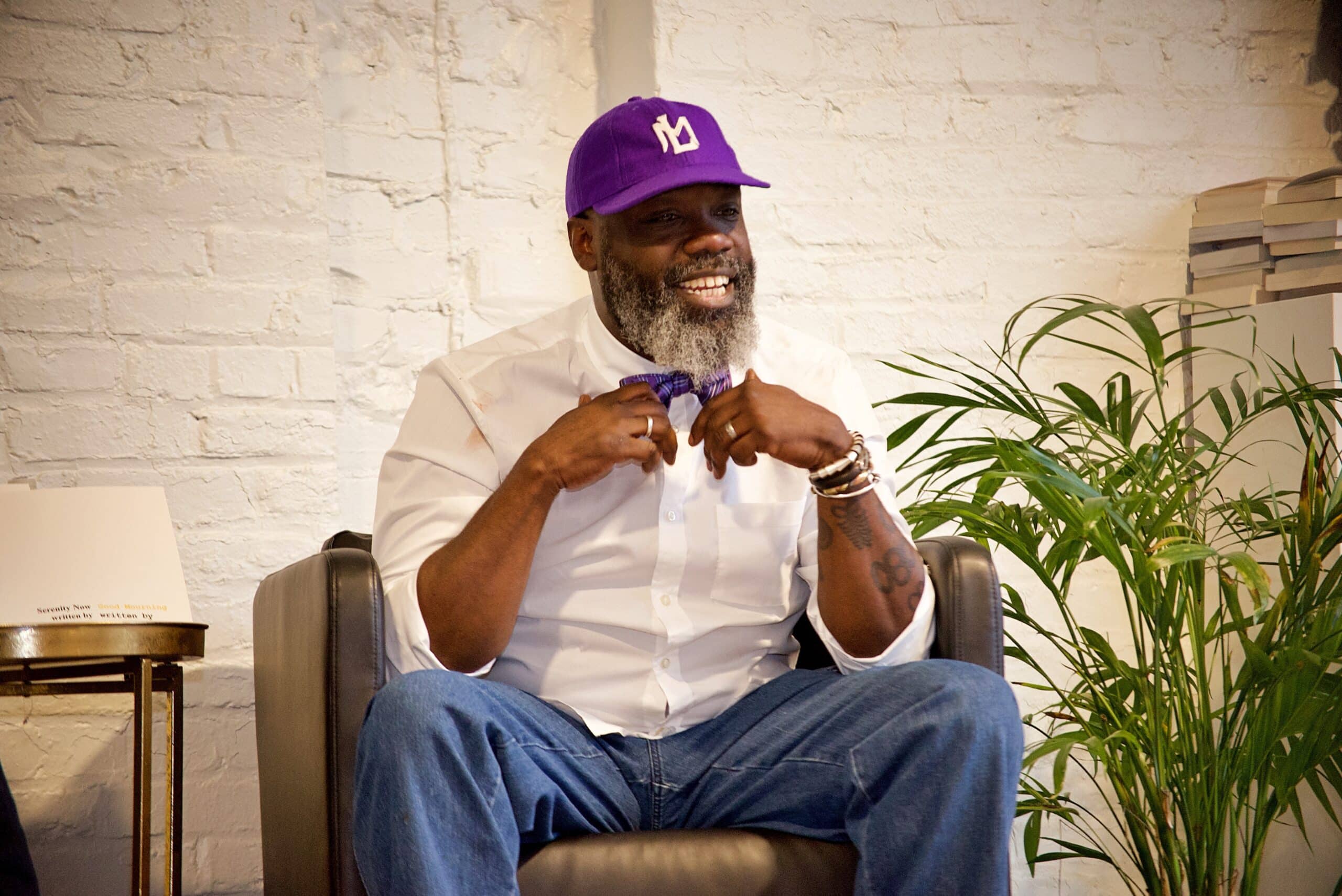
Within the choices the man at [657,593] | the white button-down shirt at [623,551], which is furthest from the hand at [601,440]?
the white button-down shirt at [623,551]

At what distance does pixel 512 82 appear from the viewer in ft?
8.86

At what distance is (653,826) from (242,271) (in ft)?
4.21

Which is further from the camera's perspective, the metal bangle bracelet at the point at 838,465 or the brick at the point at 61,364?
the brick at the point at 61,364

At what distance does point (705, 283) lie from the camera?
1.86m

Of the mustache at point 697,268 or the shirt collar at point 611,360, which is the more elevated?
the mustache at point 697,268

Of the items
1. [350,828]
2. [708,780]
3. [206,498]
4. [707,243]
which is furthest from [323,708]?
[206,498]

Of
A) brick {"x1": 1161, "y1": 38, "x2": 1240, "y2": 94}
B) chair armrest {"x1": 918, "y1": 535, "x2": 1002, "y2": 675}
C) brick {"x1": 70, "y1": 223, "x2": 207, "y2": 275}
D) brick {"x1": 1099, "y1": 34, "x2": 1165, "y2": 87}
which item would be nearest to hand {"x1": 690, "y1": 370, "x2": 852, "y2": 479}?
chair armrest {"x1": 918, "y1": 535, "x2": 1002, "y2": 675}

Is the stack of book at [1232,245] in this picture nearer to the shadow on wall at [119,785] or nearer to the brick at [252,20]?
the brick at [252,20]

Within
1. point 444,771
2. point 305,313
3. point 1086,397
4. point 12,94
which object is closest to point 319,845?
point 444,771

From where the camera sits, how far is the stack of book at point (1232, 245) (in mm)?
2672

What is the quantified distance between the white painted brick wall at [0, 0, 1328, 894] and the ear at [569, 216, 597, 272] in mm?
591

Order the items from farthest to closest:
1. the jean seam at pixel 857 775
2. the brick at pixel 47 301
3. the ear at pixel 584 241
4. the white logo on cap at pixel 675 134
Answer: the brick at pixel 47 301
the ear at pixel 584 241
the white logo on cap at pixel 675 134
the jean seam at pixel 857 775

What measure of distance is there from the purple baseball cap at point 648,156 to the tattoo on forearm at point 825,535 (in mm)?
481

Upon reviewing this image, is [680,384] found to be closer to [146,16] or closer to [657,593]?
[657,593]
